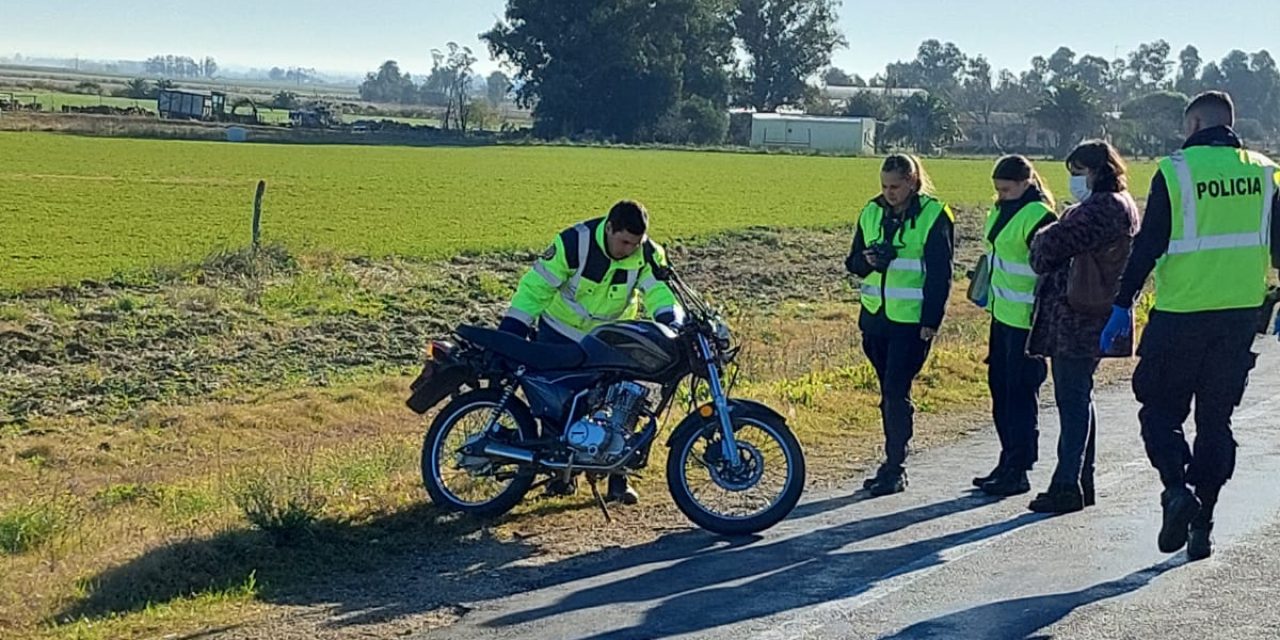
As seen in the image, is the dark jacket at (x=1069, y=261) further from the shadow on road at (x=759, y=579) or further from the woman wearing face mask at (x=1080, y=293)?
the shadow on road at (x=759, y=579)

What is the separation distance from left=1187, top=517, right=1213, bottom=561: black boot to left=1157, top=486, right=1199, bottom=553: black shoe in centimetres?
7

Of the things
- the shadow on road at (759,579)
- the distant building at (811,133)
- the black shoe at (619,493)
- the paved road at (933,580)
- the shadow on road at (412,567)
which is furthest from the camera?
the distant building at (811,133)

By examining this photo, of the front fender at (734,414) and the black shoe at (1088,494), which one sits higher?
the front fender at (734,414)

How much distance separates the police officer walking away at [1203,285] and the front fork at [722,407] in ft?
6.24

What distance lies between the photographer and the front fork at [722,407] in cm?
734

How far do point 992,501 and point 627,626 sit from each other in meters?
3.00

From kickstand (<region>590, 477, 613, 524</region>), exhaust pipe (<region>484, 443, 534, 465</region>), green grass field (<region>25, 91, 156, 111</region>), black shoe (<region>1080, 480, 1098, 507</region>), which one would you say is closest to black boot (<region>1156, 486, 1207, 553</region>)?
black shoe (<region>1080, 480, 1098, 507</region>)

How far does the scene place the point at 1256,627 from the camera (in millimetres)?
5645

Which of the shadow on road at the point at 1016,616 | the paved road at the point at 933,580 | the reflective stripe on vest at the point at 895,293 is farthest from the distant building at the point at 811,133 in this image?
the shadow on road at the point at 1016,616

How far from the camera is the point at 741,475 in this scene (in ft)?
24.4

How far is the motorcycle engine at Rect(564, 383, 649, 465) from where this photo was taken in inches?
294

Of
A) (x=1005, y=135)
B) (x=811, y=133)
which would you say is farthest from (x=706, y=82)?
(x=1005, y=135)

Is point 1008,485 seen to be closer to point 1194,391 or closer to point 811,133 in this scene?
point 1194,391

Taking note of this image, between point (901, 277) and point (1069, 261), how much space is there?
94 centimetres
